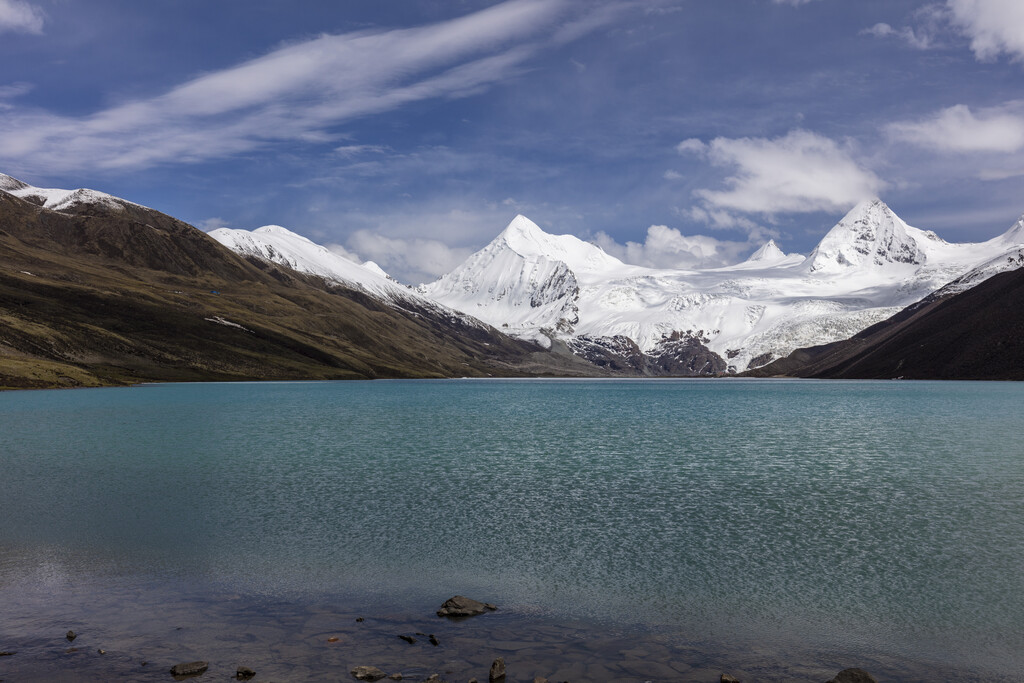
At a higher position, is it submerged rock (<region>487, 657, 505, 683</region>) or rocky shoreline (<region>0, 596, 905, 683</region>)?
submerged rock (<region>487, 657, 505, 683</region>)

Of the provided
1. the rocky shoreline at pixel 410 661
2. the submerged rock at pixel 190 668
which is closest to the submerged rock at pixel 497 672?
the rocky shoreline at pixel 410 661

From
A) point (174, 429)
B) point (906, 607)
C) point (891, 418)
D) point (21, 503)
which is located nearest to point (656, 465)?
point (906, 607)

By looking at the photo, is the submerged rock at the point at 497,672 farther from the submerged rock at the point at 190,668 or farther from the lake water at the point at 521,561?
the submerged rock at the point at 190,668

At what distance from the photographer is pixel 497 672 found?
65.3ft

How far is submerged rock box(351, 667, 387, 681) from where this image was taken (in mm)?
19656

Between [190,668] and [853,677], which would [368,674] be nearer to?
[190,668]

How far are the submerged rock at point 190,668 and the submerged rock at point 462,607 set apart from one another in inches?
307

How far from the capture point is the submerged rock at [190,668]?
19.8 m

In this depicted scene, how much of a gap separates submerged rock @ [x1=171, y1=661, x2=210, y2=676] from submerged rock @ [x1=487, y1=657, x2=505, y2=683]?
7.99m

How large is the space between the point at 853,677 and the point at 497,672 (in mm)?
9589

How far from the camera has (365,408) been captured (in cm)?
13912

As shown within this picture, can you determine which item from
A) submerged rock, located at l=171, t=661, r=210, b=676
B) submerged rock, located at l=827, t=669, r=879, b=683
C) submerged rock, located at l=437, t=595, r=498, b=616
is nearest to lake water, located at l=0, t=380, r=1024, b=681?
submerged rock, located at l=171, t=661, r=210, b=676

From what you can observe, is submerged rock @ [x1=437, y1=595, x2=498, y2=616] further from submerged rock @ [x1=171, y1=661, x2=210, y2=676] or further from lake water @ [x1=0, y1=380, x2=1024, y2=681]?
submerged rock @ [x1=171, y1=661, x2=210, y2=676]

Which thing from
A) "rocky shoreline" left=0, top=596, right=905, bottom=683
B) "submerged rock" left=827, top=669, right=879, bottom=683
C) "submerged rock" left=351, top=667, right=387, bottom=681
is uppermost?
"submerged rock" left=827, top=669, right=879, bottom=683
